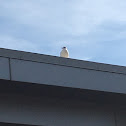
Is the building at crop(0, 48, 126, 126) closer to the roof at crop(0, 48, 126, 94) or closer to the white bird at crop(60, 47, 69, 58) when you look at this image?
the roof at crop(0, 48, 126, 94)

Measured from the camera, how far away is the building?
8617 millimetres

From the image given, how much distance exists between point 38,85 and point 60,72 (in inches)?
17.1

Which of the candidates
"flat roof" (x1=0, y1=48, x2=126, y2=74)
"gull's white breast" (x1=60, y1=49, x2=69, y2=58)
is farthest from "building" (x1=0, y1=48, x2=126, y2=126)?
"gull's white breast" (x1=60, y1=49, x2=69, y2=58)

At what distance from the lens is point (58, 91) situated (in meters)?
9.16

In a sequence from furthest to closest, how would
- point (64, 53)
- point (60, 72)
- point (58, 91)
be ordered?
point (64, 53) → point (58, 91) → point (60, 72)

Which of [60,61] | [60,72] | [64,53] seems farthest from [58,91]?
[64,53]

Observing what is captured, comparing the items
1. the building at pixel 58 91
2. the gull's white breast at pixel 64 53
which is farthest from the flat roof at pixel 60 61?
the gull's white breast at pixel 64 53

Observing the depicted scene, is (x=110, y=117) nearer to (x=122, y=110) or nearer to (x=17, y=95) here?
(x=122, y=110)

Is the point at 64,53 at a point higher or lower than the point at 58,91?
higher

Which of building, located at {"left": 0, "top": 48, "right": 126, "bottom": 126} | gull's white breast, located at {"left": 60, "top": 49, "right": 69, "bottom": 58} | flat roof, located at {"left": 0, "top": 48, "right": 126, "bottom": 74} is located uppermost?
gull's white breast, located at {"left": 60, "top": 49, "right": 69, "bottom": 58}

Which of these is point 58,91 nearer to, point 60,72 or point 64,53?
point 60,72

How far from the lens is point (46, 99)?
9523 mm

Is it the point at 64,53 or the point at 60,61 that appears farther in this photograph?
the point at 64,53

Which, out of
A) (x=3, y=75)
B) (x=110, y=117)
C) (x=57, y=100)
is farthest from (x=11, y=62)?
(x=110, y=117)
